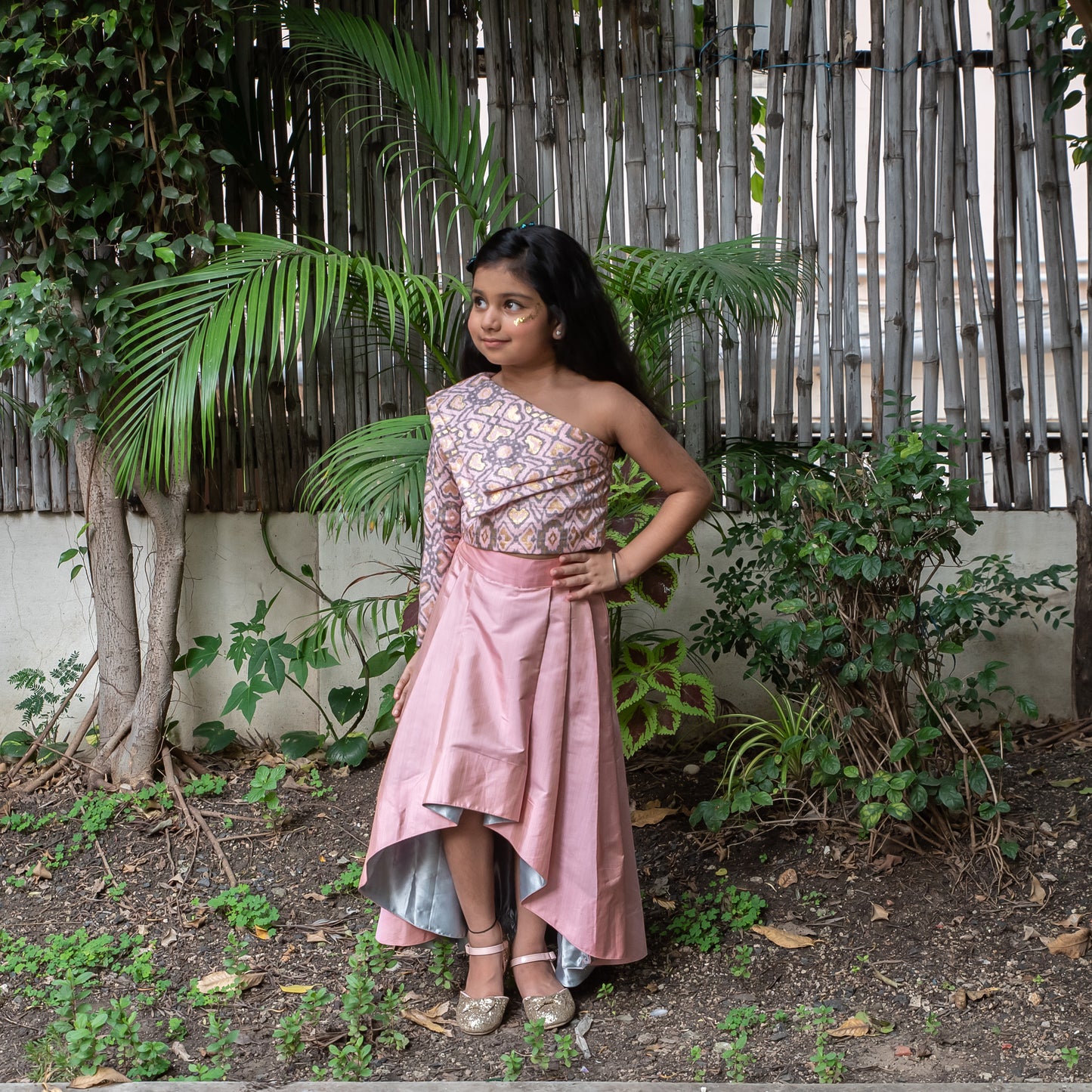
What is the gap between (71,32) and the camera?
2.88 m

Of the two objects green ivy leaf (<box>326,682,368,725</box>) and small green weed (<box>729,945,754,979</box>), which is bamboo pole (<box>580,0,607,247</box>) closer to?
green ivy leaf (<box>326,682,368,725</box>)

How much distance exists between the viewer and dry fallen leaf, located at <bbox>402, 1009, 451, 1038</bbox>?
229cm

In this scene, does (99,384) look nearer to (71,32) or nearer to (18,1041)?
(71,32)

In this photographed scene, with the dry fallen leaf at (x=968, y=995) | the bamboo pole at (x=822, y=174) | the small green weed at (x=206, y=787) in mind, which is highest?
the bamboo pole at (x=822, y=174)

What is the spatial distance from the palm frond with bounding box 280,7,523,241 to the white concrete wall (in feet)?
3.76

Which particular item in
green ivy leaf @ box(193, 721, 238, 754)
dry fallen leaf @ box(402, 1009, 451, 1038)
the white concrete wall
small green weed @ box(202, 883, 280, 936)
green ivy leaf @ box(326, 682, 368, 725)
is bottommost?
dry fallen leaf @ box(402, 1009, 451, 1038)

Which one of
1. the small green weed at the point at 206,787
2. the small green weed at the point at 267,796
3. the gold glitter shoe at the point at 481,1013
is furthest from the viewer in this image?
the small green weed at the point at 206,787

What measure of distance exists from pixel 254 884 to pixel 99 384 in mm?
1473

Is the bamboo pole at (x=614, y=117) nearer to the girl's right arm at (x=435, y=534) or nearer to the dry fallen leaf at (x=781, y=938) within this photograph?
the girl's right arm at (x=435, y=534)

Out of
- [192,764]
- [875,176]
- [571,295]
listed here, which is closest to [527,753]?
[571,295]

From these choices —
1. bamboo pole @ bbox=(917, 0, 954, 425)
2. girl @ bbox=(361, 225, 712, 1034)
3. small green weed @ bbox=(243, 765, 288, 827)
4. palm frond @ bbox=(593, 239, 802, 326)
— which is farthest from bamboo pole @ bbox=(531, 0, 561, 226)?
small green weed @ bbox=(243, 765, 288, 827)

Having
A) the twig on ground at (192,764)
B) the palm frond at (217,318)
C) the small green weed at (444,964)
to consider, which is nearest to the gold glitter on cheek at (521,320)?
the palm frond at (217,318)

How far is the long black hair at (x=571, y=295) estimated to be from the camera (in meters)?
2.13

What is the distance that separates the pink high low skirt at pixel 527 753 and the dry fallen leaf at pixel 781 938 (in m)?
0.37
